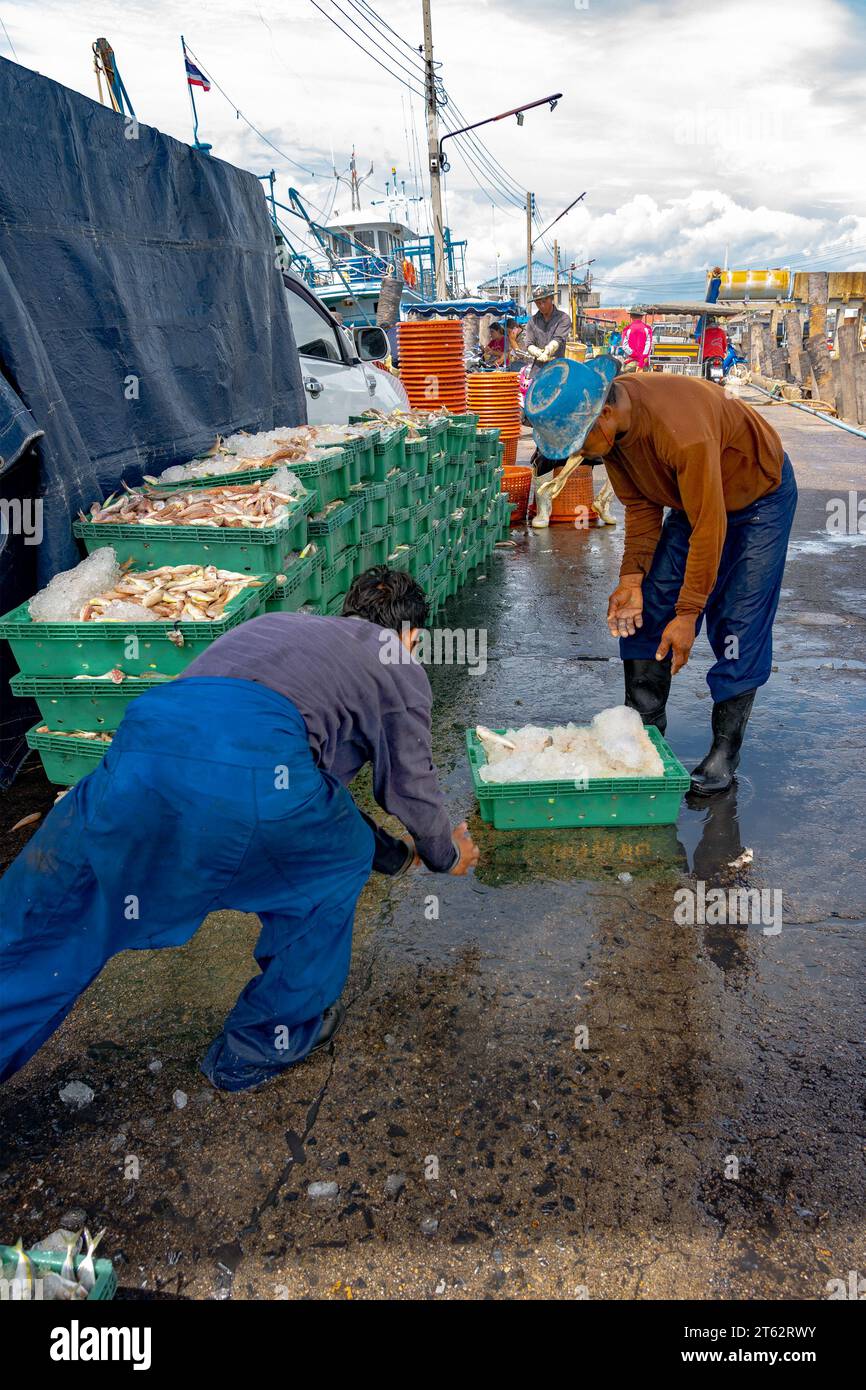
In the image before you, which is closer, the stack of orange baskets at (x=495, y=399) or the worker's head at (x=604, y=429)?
the worker's head at (x=604, y=429)

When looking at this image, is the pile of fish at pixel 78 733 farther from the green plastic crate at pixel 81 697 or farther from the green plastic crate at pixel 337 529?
the green plastic crate at pixel 337 529

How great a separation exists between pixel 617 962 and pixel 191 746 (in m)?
1.94

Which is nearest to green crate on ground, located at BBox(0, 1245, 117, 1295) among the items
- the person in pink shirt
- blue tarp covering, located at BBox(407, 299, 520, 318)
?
the person in pink shirt

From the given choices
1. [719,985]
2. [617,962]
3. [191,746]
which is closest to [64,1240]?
[191,746]

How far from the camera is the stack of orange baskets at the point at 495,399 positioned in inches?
457

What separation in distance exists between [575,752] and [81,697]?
92.0 inches

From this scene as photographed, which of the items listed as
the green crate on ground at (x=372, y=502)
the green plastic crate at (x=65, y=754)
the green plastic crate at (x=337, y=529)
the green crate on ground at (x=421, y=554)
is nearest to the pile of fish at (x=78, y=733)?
the green plastic crate at (x=65, y=754)

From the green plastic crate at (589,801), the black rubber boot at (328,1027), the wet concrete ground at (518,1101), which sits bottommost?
the wet concrete ground at (518,1101)

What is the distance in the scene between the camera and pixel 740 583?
4219 millimetres

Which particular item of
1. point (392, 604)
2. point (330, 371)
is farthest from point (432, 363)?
point (392, 604)

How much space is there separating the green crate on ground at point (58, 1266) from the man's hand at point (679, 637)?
324 centimetres

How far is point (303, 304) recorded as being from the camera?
32.6ft

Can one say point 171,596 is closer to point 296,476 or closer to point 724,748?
point 296,476

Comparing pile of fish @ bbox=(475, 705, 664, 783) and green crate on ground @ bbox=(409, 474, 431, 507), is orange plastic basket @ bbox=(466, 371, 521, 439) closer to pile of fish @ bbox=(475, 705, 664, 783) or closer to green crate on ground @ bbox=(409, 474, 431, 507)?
green crate on ground @ bbox=(409, 474, 431, 507)
